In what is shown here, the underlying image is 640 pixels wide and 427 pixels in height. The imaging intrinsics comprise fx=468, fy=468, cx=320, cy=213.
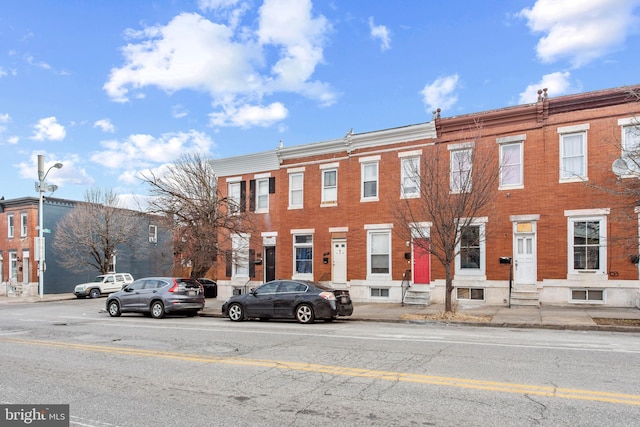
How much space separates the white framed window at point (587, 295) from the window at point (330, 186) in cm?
1088

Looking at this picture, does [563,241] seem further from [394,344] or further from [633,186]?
[394,344]

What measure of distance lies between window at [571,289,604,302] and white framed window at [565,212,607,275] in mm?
688

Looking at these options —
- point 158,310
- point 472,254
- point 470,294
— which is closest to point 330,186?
point 472,254

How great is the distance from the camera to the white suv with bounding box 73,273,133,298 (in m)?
33.2

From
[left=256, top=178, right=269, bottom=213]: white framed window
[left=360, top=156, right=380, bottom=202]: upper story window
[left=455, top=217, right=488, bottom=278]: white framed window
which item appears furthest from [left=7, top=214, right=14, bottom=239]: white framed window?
[left=455, top=217, right=488, bottom=278]: white framed window

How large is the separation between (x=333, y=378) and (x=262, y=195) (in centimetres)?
1886

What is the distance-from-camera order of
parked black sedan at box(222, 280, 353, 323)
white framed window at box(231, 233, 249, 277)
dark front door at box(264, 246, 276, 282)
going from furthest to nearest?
dark front door at box(264, 246, 276, 282) → white framed window at box(231, 233, 249, 277) → parked black sedan at box(222, 280, 353, 323)

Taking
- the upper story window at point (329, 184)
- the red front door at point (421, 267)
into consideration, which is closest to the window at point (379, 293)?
the red front door at point (421, 267)

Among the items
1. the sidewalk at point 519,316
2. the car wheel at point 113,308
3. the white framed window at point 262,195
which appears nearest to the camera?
the sidewalk at point 519,316

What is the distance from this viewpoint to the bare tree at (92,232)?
117ft

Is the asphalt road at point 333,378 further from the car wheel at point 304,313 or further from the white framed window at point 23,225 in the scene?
the white framed window at point 23,225

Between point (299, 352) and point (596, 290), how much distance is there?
12855mm

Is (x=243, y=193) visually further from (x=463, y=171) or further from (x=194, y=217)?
(x=463, y=171)

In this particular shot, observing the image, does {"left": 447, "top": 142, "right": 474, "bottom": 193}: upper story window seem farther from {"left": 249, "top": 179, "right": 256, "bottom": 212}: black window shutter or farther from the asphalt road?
{"left": 249, "top": 179, "right": 256, "bottom": 212}: black window shutter
